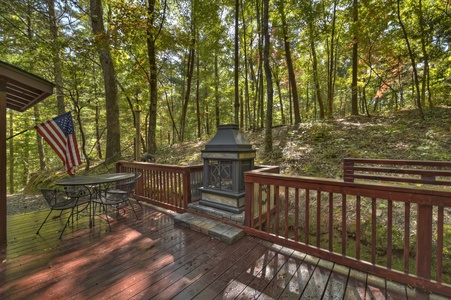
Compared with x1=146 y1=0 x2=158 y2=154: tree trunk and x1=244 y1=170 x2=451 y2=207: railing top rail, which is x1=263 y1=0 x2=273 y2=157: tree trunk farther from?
x1=146 y1=0 x2=158 y2=154: tree trunk

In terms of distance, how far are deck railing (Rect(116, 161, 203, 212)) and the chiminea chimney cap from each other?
2.76ft

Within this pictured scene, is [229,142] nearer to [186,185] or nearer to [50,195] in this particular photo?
[186,185]

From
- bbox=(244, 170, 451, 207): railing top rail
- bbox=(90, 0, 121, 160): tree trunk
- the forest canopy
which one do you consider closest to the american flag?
the forest canopy

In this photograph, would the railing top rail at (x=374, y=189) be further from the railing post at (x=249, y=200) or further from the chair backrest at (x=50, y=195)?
the chair backrest at (x=50, y=195)

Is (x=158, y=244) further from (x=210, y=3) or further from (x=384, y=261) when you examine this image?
(x=210, y=3)

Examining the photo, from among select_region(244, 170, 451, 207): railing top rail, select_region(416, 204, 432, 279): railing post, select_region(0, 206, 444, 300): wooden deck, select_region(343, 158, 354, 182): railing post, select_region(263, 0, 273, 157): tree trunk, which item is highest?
select_region(263, 0, 273, 157): tree trunk

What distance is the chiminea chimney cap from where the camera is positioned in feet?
10.5

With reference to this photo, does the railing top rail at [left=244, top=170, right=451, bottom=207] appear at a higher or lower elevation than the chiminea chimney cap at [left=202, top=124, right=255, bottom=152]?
lower

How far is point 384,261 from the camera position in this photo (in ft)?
10.5

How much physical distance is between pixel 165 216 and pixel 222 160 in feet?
5.44

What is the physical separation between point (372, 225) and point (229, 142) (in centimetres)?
209

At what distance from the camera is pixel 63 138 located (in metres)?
3.89

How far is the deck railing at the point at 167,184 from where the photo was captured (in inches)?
154

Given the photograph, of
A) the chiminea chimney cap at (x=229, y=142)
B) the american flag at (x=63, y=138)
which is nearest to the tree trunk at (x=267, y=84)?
the chiminea chimney cap at (x=229, y=142)
